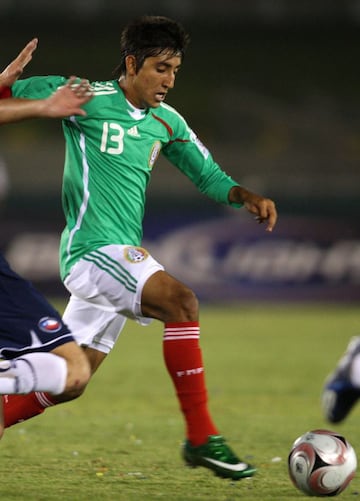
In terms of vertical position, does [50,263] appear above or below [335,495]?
below

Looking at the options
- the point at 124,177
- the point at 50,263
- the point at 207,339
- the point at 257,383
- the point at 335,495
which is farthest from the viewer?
the point at 50,263

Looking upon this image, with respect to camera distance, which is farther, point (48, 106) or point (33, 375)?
point (48, 106)

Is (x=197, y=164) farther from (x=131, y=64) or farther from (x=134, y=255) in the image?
(x=134, y=255)

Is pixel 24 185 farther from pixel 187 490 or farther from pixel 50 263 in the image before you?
pixel 187 490

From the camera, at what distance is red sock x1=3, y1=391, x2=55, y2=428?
5.00m

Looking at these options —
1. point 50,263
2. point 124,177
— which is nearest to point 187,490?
point 124,177

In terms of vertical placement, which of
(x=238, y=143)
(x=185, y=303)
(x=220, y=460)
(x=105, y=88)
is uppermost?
(x=105, y=88)

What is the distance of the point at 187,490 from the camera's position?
14.5 feet

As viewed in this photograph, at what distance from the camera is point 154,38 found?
473 cm

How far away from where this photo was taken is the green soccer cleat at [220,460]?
4.38 m

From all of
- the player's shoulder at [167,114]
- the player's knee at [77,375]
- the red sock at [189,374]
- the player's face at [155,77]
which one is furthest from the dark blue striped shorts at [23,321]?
the player's shoulder at [167,114]

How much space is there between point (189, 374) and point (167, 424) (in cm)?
242

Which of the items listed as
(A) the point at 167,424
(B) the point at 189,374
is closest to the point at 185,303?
(B) the point at 189,374

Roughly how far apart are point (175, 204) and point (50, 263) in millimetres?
2290
